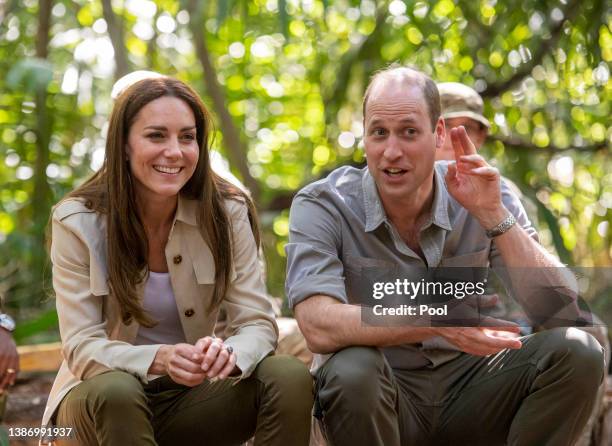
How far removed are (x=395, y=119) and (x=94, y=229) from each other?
0.93m

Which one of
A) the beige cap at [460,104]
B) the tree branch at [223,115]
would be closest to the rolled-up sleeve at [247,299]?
the beige cap at [460,104]

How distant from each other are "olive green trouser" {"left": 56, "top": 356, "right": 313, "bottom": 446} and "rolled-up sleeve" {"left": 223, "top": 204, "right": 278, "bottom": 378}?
118 mm

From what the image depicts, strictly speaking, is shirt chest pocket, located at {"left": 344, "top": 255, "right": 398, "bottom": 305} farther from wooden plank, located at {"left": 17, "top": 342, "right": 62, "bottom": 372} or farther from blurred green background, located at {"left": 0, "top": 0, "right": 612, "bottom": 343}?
blurred green background, located at {"left": 0, "top": 0, "right": 612, "bottom": 343}

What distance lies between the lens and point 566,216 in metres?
6.62

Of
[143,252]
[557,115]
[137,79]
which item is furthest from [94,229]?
[557,115]

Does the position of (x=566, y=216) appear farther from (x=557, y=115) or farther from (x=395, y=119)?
(x=395, y=119)

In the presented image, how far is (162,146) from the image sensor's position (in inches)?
118

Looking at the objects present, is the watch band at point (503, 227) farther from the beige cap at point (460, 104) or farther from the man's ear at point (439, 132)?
the beige cap at point (460, 104)

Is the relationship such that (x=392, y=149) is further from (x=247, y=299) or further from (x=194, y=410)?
(x=194, y=410)

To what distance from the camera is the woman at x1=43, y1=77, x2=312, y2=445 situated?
274cm

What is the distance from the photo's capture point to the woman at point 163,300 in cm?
274

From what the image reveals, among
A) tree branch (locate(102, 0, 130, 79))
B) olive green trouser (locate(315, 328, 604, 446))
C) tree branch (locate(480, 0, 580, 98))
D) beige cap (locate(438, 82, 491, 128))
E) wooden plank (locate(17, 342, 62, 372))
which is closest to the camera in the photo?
olive green trouser (locate(315, 328, 604, 446))

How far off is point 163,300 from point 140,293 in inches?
3.2

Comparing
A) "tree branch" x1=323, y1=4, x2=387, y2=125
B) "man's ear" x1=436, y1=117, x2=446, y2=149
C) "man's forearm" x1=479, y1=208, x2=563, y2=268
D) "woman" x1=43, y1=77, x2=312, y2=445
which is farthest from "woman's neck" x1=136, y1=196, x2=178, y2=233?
"tree branch" x1=323, y1=4, x2=387, y2=125
